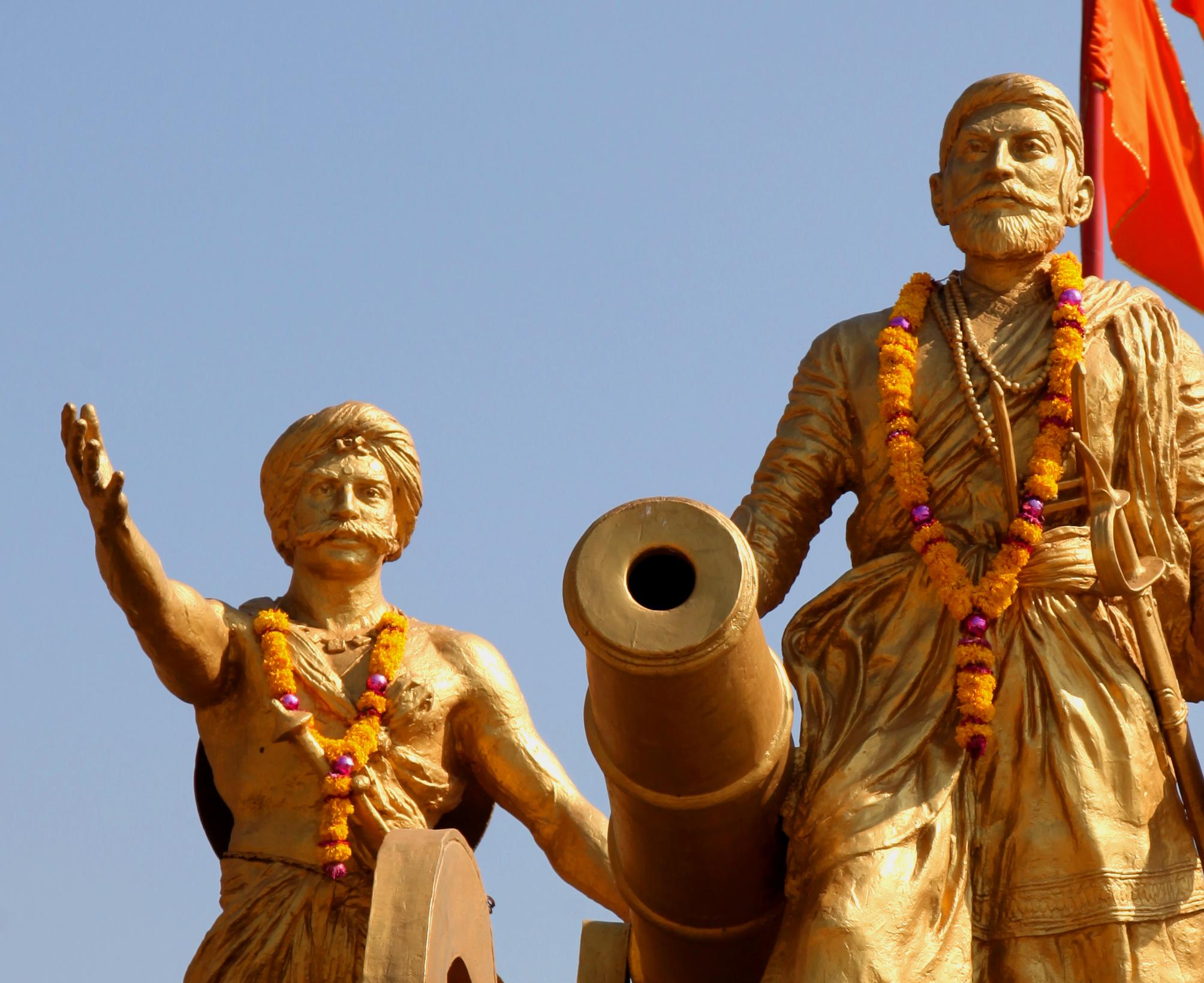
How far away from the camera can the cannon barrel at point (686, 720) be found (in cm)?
635

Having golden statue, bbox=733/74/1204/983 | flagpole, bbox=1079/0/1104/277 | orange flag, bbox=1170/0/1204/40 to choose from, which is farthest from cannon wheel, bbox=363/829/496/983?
orange flag, bbox=1170/0/1204/40

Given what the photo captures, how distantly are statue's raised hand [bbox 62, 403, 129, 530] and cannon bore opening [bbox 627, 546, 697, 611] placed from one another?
208 cm

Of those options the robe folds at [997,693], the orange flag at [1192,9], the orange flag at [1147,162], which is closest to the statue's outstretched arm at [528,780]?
the robe folds at [997,693]

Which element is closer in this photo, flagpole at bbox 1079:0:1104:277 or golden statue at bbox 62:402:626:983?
golden statue at bbox 62:402:626:983

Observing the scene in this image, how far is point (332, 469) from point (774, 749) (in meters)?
2.89

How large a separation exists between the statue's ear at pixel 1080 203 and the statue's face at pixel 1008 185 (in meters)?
0.03

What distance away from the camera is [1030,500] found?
288 inches

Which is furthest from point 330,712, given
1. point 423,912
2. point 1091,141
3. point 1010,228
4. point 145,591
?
point 1091,141

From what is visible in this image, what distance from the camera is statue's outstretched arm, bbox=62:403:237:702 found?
7918mm

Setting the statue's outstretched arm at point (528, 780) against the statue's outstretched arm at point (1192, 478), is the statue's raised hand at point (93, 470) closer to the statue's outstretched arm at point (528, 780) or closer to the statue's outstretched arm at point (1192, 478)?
the statue's outstretched arm at point (528, 780)

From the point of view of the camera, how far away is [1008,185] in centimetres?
783

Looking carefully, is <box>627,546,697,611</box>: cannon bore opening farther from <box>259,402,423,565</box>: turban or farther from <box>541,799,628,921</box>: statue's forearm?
<box>259,402,423,565</box>: turban

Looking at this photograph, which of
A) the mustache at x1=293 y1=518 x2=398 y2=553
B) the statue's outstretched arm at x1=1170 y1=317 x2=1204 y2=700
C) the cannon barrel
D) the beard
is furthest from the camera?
the mustache at x1=293 y1=518 x2=398 y2=553

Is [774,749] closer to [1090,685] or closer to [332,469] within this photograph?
[1090,685]
